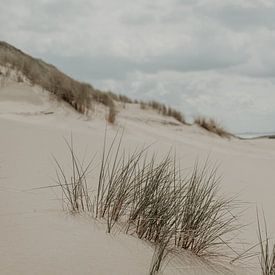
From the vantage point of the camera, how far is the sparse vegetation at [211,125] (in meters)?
13.9

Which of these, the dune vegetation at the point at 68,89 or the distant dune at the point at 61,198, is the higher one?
the dune vegetation at the point at 68,89

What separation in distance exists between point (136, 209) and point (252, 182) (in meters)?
3.89

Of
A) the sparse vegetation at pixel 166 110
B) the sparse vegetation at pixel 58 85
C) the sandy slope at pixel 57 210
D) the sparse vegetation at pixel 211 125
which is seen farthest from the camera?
the sparse vegetation at pixel 166 110

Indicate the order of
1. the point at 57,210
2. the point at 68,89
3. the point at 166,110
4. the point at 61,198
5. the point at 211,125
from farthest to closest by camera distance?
the point at 166,110 < the point at 211,125 < the point at 68,89 < the point at 61,198 < the point at 57,210

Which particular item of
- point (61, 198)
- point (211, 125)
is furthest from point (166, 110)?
point (61, 198)

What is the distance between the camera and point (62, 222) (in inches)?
98.9

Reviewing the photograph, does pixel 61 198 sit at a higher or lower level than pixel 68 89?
lower

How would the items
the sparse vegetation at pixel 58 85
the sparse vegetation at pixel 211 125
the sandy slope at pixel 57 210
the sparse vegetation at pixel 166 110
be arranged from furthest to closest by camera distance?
the sparse vegetation at pixel 166 110 < the sparse vegetation at pixel 211 125 < the sparse vegetation at pixel 58 85 < the sandy slope at pixel 57 210

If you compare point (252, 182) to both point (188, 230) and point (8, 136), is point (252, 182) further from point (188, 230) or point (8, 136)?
point (188, 230)

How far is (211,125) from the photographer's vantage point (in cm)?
1394

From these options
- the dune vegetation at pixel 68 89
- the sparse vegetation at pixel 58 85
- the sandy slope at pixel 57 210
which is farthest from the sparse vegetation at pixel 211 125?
the sandy slope at pixel 57 210

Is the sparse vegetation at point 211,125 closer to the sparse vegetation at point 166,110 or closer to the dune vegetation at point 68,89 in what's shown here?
the dune vegetation at point 68,89

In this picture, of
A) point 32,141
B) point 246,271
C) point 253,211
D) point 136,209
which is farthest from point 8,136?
point 246,271

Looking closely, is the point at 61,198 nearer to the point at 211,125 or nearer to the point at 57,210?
the point at 57,210
